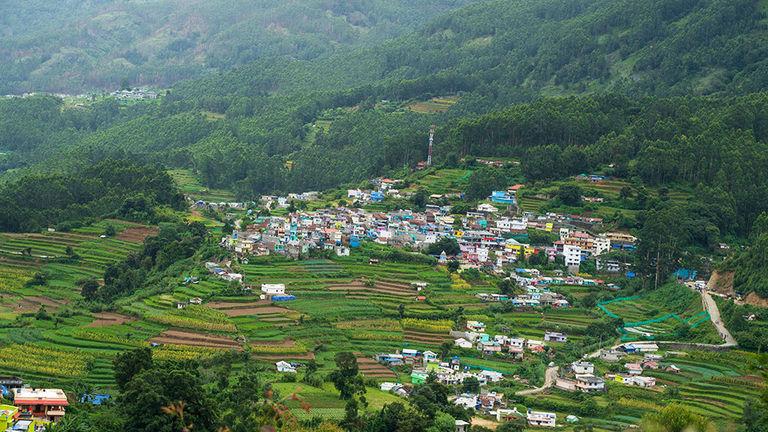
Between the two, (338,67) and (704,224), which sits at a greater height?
(338,67)

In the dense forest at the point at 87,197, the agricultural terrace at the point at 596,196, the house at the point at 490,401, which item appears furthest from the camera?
the agricultural terrace at the point at 596,196

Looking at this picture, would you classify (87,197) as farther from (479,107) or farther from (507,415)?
(507,415)

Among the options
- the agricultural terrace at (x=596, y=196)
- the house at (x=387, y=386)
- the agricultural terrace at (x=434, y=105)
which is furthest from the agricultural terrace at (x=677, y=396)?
the agricultural terrace at (x=434, y=105)

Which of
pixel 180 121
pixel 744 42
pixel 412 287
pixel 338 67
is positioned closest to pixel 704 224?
pixel 412 287

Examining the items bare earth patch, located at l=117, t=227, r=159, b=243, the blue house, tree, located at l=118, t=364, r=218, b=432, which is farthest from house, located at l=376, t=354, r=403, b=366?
the blue house

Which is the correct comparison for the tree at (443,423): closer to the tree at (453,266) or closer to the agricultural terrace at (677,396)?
the agricultural terrace at (677,396)

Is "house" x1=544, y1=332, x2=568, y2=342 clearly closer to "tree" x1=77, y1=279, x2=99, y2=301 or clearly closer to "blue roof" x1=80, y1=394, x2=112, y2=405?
"tree" x1=77, y1=279, x2=99, y2=301

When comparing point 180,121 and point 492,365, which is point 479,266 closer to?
point 492,365
